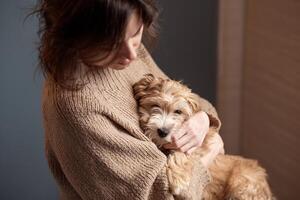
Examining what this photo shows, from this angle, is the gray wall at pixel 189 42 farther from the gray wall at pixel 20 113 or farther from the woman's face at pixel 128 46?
the woman's face at pixel 128 46

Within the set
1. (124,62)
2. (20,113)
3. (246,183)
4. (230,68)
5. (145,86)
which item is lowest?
(246,183)

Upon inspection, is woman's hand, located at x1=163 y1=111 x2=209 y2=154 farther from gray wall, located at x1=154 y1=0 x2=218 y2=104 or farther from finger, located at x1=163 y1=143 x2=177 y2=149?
gray wall, located at x1=154 y1=0 x2=218 y2=104

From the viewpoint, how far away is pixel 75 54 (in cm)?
118

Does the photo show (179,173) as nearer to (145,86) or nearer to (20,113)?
(145,86)

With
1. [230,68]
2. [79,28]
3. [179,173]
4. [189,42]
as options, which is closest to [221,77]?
[230,68]

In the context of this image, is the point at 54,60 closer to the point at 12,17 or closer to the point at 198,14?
the point at 12,17

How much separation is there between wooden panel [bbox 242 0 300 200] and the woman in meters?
0.93

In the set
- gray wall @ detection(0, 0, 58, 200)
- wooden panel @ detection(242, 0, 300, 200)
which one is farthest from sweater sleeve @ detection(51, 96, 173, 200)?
wooden panel @ detection(242, 0, 300, 200)

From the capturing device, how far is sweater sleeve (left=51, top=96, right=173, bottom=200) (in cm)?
122

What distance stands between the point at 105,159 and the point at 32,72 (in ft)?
2.96

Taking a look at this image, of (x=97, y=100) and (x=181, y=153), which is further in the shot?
(x=181, y=153)

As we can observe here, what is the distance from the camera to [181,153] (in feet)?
4.70

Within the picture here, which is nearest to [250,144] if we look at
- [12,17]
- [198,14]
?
[198,14]

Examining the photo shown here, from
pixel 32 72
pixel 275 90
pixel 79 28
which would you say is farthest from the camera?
pixel 275 90
